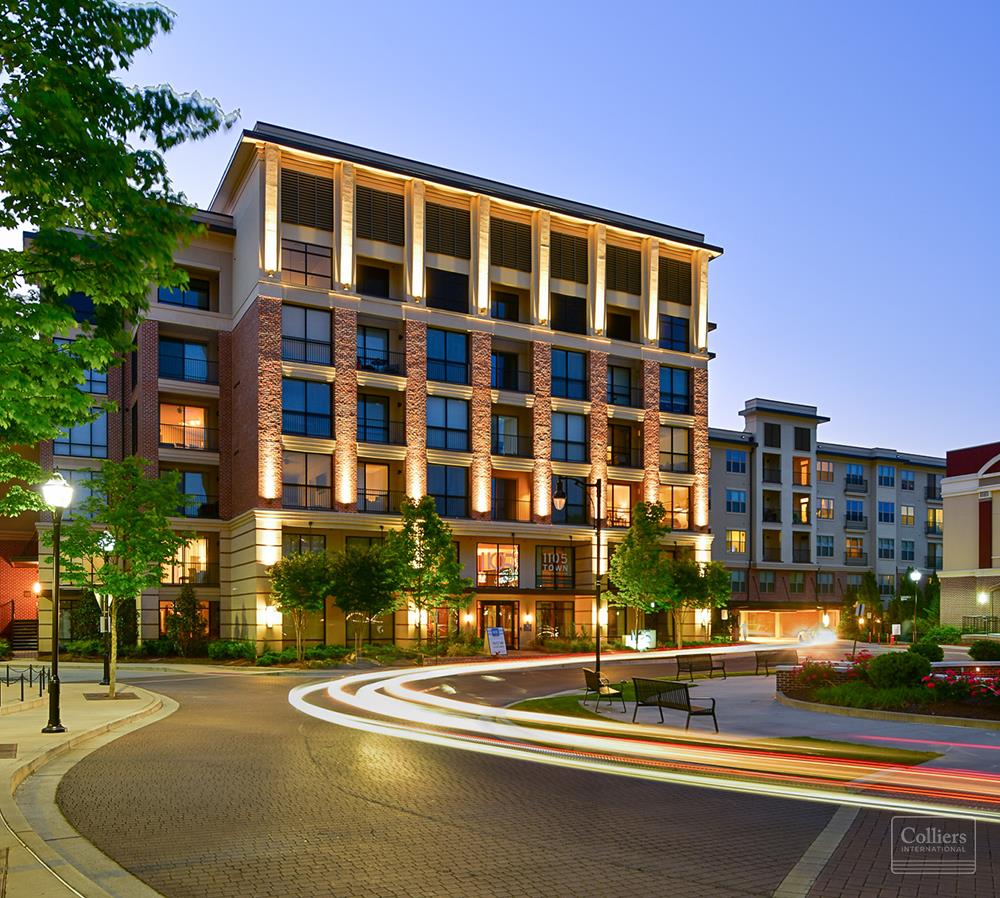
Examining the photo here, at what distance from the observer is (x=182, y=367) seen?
50.8 meters

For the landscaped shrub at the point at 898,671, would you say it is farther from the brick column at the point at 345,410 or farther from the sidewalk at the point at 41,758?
the brick column at the point at 345,410

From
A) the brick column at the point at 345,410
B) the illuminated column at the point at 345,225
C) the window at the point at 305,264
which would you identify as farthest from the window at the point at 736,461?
the window at the point at 305,264

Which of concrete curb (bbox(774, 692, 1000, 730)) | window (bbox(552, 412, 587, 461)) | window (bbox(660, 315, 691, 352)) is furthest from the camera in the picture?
window (bbox(660, 315, 691, 352))

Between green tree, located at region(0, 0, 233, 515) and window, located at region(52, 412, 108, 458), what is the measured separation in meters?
41.2

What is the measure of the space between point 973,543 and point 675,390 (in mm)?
20887

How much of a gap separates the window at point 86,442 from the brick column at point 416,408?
15.9 meters

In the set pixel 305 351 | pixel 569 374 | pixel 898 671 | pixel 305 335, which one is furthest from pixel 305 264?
pixel 898 671

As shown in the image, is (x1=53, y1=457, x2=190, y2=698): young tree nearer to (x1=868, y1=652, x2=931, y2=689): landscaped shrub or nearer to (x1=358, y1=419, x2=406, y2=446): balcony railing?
(x1=868, y1=652, x2=931, y2=689): landscaped shrub

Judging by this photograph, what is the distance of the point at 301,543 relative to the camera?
153 ft

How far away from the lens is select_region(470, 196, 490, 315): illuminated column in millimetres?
52688

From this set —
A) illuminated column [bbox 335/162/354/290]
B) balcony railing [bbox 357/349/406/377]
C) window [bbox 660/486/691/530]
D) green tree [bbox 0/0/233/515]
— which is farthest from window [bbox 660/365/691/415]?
green tree [bbox 0/0/233/515]

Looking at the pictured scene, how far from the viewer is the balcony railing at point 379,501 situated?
4909 cm

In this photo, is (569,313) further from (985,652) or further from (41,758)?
(41,758)

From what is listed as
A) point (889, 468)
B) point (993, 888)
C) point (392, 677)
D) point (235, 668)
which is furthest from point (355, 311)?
point (889, 468)
